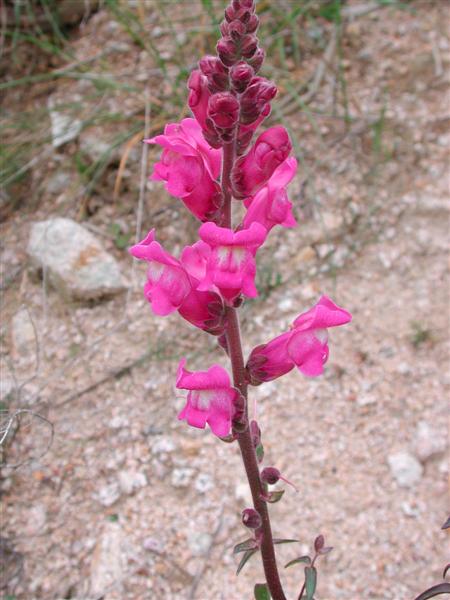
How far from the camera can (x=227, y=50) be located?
1.66 metres

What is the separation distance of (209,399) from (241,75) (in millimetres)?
790

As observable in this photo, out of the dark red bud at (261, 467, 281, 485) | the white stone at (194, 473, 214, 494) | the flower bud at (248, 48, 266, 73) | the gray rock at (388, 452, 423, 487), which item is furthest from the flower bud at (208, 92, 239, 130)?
the gray rock at (388, 452, 423, 487)

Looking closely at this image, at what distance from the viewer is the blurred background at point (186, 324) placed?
9.14 ft

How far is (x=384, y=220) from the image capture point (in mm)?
3756

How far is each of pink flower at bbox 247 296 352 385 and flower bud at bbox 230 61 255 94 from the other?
0.59 meters

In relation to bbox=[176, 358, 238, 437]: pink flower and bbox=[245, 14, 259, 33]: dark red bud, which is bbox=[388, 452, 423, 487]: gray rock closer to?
bbox=[176, 358, 238, 437]: pink flower

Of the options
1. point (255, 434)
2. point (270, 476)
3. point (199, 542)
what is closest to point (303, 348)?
point (255, 434)

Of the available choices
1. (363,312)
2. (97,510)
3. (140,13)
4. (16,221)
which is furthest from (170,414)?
(140,13)

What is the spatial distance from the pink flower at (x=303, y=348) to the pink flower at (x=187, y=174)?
0.38m

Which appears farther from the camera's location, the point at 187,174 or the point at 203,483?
the point at 203,483

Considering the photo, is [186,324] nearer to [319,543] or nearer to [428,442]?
[428,442]

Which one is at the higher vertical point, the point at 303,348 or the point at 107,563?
the point at 303,348

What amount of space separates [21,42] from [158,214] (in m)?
1.53

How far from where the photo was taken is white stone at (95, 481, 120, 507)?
289 centimetres
